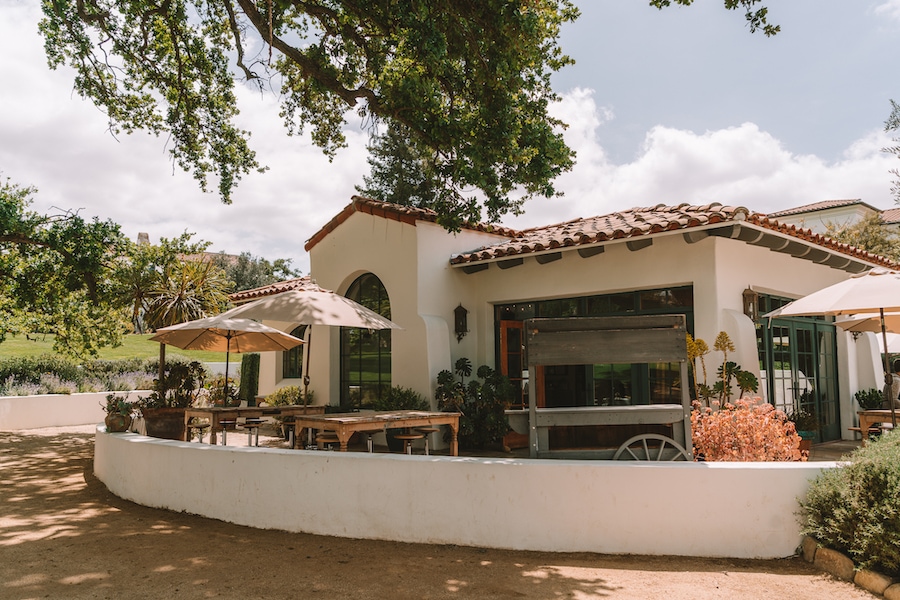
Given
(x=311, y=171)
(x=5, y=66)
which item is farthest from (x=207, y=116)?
(x=311, y=171)

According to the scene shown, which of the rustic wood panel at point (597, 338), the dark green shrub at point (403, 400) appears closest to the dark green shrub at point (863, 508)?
the rustic wood panel at point (597, 338)

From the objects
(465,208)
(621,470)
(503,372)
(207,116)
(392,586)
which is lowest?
(392,586)

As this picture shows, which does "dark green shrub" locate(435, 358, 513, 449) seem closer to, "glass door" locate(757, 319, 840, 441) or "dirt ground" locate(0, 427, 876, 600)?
"glass door" locate(757, 319, 840, 441)

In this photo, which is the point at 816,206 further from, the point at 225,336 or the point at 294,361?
the point at 225,336

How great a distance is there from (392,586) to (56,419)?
1417 centimetres

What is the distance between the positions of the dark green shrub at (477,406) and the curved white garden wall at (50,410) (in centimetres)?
923

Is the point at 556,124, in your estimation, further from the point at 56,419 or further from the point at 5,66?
the point at 56,419

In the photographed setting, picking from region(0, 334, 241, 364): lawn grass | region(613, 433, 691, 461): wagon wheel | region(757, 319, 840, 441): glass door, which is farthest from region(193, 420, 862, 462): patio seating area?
region(0, 334, 241, 364): lawn grass

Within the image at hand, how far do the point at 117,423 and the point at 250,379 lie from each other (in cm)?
836

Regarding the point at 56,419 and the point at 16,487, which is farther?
the point at 56,419

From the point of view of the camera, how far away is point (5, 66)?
9.91 meters

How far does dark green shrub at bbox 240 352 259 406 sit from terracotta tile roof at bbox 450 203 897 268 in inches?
302

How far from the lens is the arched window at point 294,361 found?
1431 centimetres

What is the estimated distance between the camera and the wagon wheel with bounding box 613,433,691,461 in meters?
5.78
